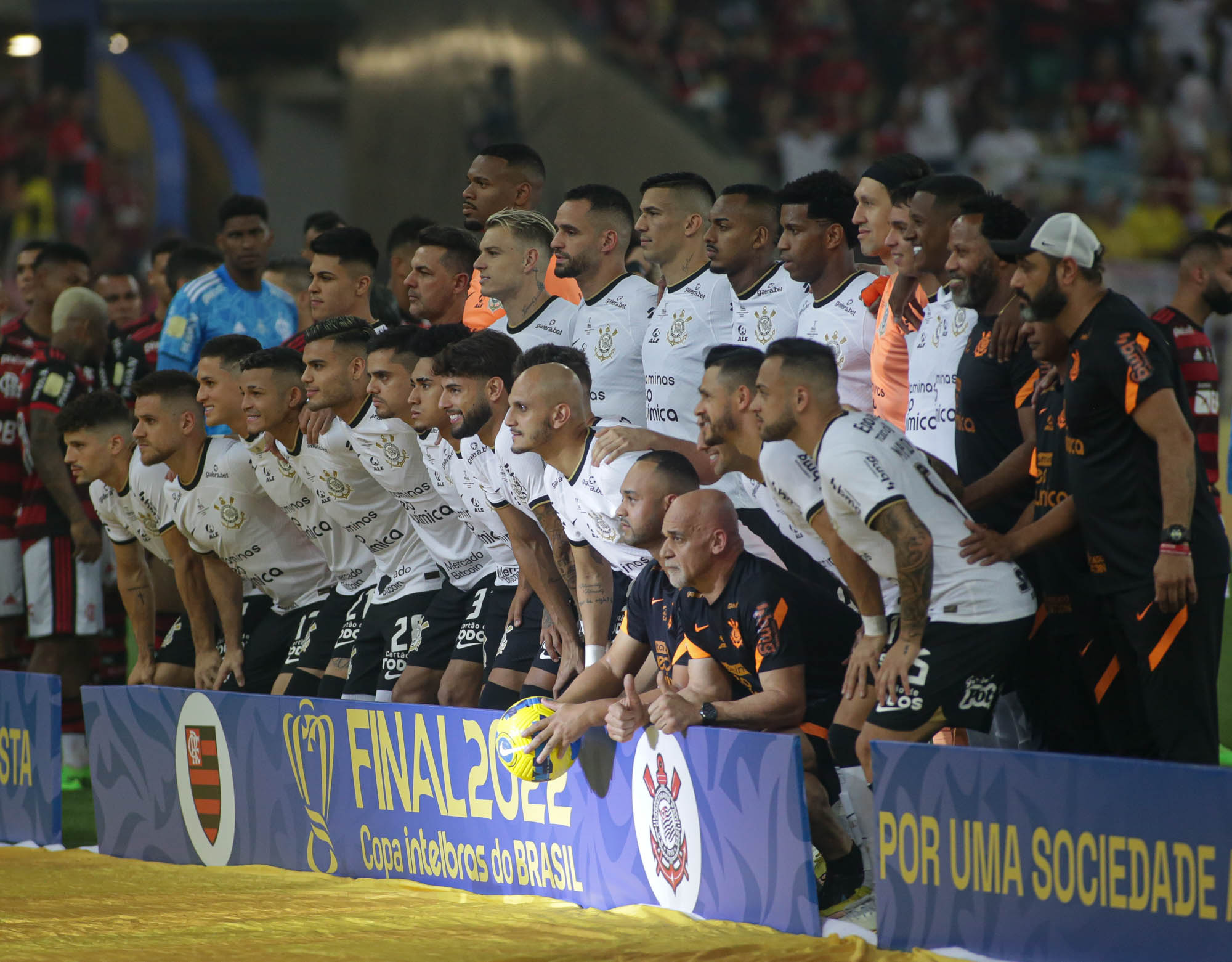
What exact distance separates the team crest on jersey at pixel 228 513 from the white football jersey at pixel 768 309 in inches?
106

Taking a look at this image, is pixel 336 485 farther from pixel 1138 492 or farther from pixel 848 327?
pixel 1138 492

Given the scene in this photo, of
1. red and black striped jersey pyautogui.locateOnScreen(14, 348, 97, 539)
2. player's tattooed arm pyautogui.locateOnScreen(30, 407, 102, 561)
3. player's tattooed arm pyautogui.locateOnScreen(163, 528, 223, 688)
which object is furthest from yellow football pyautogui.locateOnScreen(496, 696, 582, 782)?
red and black striped jersey pyautogui.locateOnScreen(14, 348, 97, 539)

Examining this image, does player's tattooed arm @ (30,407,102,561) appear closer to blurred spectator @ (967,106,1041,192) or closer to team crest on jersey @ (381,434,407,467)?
team crest on jersey @ (381,434,407,467)

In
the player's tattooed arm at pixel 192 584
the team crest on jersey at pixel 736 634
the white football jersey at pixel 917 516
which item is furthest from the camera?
the player's tattooed arm at pixel 192 584

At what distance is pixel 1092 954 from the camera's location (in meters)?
4.46

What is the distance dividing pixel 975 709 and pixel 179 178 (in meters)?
16.7

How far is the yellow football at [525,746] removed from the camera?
19.3 feet

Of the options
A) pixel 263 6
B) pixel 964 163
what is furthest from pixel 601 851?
pixel 263 6

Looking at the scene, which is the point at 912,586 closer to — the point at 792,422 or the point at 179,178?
the point at 792,422

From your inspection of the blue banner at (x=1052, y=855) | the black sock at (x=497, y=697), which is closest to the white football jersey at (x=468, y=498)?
the black sock at (x=497, y=697)

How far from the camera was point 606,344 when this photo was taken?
702cm

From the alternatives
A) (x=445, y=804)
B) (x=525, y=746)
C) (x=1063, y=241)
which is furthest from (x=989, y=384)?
(x=445, y=804)

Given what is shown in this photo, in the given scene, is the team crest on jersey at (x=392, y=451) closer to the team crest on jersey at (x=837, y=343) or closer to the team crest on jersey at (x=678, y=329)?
the team crest on jersey at (x=678, y=329)

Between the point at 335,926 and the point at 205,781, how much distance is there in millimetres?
1794
